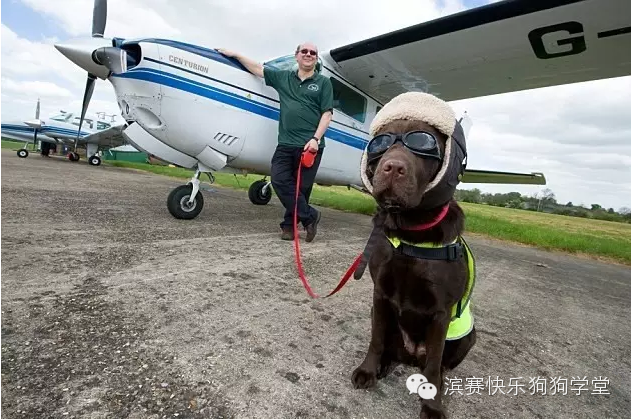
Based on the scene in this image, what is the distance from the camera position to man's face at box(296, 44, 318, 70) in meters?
3.50

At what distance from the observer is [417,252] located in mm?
1146

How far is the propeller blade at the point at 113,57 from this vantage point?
10.5 feet

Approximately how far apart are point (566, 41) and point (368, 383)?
4.55 meters

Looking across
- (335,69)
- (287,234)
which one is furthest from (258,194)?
(287,234)

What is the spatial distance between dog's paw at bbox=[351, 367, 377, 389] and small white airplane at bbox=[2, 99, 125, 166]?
18.1m

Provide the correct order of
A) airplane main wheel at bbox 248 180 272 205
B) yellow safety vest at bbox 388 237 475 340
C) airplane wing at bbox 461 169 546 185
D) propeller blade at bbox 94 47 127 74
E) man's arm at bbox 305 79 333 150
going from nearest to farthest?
yellow safety vest at bbox 388 237 475 340
propeller blade at bbox 94 47 127 74
man's arm at bbox 305 79 333 150
airplane main wheel at bbox 248 180 272 205
airplane wing at bbox 461 169 546 185

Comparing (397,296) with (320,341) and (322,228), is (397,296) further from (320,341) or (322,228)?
(322,228)

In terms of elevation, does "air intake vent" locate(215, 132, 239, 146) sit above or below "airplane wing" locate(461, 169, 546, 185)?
below

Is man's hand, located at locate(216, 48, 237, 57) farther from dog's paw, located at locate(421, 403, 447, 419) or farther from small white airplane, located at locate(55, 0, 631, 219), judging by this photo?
dog's paw, located at locate(421, 403, 447, 419)

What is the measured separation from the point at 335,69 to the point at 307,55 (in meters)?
1.38

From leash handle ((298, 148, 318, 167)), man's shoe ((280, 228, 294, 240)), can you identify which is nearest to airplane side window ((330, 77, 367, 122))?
leash handle ((298, 148, 318, 167))

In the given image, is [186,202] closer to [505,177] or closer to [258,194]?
[258,194]

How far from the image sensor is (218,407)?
3.36ft

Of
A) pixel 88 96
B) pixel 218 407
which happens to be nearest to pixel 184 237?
pixel 218 407
